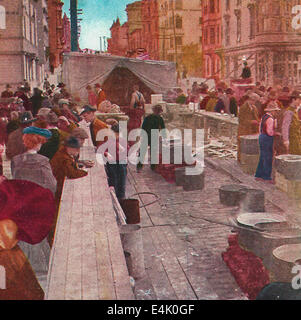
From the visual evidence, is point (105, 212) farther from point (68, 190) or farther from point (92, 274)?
point (92, 274)

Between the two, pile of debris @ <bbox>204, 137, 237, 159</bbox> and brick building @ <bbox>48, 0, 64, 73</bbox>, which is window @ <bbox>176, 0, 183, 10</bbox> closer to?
brick building @ <bbox>48, 0, 64, 73</bbox>

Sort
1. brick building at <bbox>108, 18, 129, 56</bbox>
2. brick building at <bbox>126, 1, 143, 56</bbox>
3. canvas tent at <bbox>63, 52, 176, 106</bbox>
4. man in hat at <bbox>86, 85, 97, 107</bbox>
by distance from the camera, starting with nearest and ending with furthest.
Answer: man in hat at <bbox>86, 85, 97, 107</bbox>, canvas tent at <bbox>63, 52, 176, 106</bbox>, brick building at <bbox>126, 1, 143, 56</bbox>, brick building at <bbox>108, 18, 129, 56</bbox>

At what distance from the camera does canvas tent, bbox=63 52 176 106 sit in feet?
71.8

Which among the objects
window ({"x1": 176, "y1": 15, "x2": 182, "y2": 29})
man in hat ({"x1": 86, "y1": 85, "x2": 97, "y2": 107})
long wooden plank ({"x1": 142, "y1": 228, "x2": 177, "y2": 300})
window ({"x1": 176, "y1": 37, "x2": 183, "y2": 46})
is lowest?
long wooden plank ({"x1": 142, "y1": 228, "x2": 177, "y2": 300})

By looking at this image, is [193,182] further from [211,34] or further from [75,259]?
[211,34]

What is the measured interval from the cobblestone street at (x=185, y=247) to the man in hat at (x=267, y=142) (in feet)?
3.78

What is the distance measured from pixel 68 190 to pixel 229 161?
25.1ft

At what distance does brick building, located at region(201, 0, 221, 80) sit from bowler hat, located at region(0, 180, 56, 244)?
144 ft

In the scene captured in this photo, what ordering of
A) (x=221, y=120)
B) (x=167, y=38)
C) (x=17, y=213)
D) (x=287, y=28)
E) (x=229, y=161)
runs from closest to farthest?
(x=17, y=213) → (x=229, y=161) → (x=221, y=120) → (x=287, y=28) → (x=167, y=38)

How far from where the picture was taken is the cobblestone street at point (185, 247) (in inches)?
227

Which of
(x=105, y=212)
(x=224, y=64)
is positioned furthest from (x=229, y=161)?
(x=224, y=64)

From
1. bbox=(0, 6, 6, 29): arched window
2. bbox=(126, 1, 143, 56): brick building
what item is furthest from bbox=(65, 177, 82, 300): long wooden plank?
bbox=(126, 1, 143, 56): brick building

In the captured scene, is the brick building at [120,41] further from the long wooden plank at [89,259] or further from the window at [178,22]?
the long wooden plank at [89,259]
